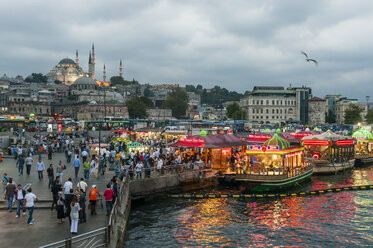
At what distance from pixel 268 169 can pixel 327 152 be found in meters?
12.0

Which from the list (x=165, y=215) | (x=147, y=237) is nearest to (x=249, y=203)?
(x=165, y=215)

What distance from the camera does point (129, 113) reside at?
126m

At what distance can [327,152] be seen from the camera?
3456cm

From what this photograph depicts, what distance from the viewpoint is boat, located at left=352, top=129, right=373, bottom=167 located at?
40.7 metres

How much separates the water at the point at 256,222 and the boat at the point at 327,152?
8843 mm

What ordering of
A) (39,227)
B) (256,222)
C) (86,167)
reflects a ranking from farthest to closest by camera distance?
1. (86,167)
2. (256,222)
3. (39,227)

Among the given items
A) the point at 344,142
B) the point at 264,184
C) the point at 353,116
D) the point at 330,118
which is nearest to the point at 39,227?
the point at 264,184

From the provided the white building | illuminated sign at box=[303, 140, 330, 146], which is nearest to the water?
illuminated sign at box=[303, 140, 330, 146]

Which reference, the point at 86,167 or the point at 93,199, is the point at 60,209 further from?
the point at 86,167

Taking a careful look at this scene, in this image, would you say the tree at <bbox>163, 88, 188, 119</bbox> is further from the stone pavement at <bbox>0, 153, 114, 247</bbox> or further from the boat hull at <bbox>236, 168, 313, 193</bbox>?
the stone pavement at <bbox>0, 153, 114, 247</bbox>

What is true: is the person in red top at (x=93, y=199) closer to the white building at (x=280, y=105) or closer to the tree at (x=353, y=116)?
the tree at (x=353, y=116)

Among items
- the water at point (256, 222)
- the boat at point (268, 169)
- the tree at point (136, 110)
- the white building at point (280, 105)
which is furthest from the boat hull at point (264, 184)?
the tree at point (136, 110)

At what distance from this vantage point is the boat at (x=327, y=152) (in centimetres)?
3347

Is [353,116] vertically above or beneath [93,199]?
above
